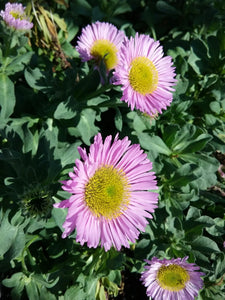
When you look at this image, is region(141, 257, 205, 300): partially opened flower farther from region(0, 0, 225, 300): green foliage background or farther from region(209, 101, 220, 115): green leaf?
region(209, 101, 220, 115): green leaf

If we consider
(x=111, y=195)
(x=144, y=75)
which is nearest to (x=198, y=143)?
(x=144, y=75)

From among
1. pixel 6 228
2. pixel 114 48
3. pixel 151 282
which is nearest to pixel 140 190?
pixel 151 282

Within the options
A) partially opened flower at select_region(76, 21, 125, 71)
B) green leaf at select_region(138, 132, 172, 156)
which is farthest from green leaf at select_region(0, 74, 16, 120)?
green leaf at select_region(138, 132, 172, 156)

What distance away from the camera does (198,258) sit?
2691 mm

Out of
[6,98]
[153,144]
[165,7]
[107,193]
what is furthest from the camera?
[165,7]

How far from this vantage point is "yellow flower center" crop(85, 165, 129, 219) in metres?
2.05

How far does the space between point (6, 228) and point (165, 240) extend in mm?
1372

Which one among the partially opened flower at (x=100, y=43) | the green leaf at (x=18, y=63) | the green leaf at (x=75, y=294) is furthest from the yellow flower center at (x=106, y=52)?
the green leaf at (x=75, y=294)

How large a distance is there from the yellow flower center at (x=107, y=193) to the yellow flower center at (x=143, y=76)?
25.2 inches

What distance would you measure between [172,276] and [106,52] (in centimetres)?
192

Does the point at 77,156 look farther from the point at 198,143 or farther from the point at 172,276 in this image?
the point at 172,276

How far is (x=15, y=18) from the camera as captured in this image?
253 cm

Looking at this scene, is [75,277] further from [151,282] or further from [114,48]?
[114,48]

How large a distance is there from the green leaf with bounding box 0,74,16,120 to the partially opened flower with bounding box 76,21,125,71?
654 mm
